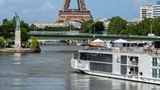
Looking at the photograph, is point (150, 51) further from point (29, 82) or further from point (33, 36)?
point (33, 36)

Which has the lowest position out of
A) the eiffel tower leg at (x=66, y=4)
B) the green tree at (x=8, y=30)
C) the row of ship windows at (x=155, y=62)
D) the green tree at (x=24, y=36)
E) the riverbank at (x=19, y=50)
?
the riverbank at (x=19, y=50)

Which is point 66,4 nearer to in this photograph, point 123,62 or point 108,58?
point 108,58

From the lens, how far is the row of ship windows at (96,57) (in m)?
40.7

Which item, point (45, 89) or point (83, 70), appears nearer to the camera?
point (45, 89)

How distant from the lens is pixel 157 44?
40312 millimetres

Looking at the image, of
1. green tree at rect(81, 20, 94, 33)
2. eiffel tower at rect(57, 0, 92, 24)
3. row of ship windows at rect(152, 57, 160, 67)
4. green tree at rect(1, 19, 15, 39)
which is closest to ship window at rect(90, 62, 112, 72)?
row of ship windows at rect(152, 57, 160, 67)

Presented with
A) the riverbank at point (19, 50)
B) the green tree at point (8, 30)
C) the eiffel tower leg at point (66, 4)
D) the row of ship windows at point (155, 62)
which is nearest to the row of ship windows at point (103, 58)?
the row of ship windows at point (155, 62)

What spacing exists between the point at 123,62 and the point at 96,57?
3268mm

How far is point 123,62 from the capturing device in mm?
39062

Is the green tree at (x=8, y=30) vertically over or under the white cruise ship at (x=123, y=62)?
over

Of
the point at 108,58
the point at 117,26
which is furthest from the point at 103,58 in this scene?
the point at 117,26

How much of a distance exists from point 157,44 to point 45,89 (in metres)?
9.96

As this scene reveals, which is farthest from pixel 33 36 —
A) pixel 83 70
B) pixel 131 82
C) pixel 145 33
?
pixel 131 82

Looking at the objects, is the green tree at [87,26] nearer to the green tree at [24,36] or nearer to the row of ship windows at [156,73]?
the green tree at [24,36]
